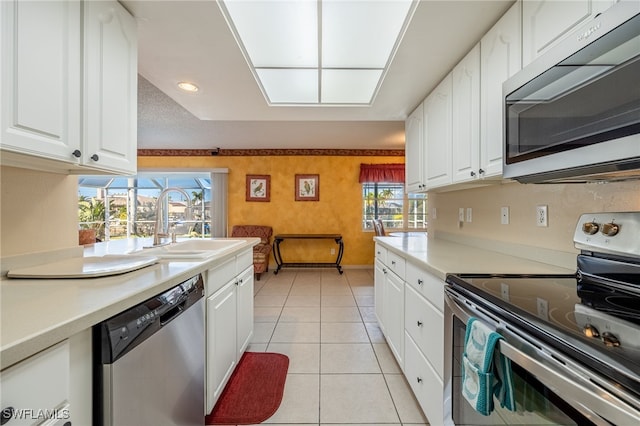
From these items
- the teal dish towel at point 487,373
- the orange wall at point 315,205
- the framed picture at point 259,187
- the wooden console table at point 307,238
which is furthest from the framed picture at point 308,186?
the teal dish towel at point 487,373

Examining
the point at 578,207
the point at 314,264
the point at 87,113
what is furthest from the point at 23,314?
the point at 314,264

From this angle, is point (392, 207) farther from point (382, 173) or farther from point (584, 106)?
point (584, 106)

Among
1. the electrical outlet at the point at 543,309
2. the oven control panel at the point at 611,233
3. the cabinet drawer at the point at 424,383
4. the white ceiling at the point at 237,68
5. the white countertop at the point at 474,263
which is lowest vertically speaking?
the cabinet drawer at the point at 424,383

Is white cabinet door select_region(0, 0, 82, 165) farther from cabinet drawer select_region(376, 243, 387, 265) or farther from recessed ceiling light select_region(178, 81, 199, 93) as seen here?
cabinet drawer select_region(376, 243, 387, 265)

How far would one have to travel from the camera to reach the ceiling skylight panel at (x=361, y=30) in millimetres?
1547

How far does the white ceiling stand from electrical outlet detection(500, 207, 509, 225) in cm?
104

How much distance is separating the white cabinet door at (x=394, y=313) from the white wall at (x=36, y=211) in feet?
6.45

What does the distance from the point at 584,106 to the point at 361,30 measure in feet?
4.45

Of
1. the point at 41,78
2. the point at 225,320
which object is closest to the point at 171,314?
the point at 225,320

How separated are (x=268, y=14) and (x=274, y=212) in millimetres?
4210

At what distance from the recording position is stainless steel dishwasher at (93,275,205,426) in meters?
0.76

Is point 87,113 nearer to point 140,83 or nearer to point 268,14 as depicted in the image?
point 268,14

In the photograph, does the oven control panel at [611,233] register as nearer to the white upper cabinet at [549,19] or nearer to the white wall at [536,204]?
the white wall at [536,204]

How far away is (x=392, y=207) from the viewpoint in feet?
18.7
